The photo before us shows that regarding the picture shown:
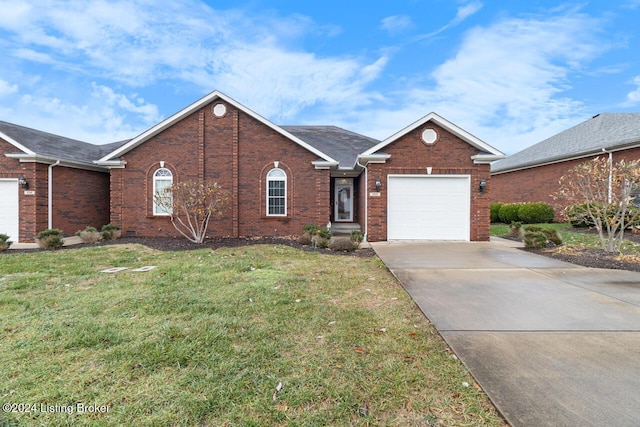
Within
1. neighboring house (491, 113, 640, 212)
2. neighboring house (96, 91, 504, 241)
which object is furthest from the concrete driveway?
neighboring house (491, 113, 640, 212)

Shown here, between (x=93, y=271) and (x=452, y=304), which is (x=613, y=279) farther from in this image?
(x=93, y=271)

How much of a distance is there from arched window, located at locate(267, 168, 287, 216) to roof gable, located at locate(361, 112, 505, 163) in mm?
3425

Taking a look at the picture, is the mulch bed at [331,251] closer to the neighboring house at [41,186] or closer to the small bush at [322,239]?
the small bush at [322,239]

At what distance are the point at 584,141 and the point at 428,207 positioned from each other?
11770 mm

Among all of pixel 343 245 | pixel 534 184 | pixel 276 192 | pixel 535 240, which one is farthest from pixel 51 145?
pixel 534 184

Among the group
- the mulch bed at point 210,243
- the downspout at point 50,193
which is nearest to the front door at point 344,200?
the mulch bed at point 210,243

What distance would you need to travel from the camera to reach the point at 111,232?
37.7 feet

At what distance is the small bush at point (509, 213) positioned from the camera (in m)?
17.1

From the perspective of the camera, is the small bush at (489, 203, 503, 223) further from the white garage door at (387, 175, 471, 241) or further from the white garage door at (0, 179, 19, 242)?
the white garage door at (0, 179, 19, 242)

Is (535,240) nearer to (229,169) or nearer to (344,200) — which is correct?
(344,200)

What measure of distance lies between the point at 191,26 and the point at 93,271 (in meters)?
10.7

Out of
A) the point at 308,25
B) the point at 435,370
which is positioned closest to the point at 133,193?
the point at 308,25

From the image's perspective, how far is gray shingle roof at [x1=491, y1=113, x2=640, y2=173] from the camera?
13902 mm

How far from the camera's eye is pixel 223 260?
24.8 feet
